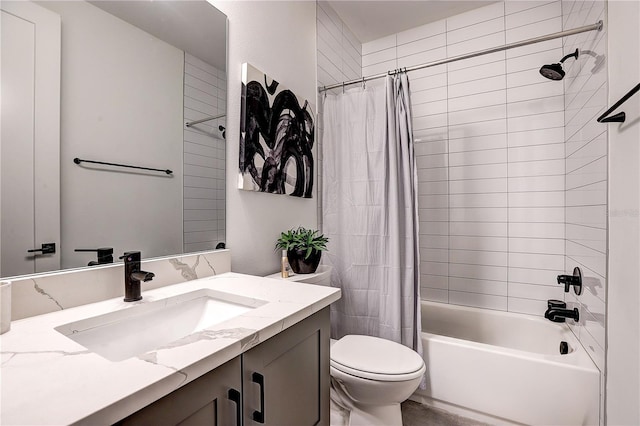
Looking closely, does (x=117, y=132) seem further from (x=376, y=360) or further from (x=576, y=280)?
(x=576, y=280)

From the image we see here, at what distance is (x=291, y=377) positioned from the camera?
32.4 inches

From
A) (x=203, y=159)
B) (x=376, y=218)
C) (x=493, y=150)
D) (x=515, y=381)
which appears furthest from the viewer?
(x=493, y=150)

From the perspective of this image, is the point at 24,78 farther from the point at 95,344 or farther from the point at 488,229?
the point at 488,229

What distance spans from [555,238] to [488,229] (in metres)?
0.41

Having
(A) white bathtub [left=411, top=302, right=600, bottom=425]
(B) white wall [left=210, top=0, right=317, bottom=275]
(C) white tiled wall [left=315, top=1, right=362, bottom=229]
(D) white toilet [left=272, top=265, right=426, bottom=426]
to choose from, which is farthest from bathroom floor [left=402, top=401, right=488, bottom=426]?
(C) white tiled wall [left=315, top=1, right=362, bottom=229]

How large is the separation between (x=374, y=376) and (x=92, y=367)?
1098 mm

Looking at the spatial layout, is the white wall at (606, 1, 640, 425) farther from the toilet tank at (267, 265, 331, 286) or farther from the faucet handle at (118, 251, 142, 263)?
the faucet handle at (118, 251, 142, 263)

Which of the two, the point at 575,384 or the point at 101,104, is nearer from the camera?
the point at 101,104

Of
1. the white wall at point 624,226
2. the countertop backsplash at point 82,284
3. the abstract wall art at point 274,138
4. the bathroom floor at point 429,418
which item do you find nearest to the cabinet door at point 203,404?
the countertop backsplash at point 82,284

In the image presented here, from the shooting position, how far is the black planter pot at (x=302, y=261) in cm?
163

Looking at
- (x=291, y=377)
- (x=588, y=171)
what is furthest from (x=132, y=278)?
(x=588, y=171)

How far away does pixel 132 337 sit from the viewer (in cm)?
83

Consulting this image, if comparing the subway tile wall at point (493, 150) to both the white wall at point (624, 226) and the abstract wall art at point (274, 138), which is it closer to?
the abstract wall art at point (274, 138)

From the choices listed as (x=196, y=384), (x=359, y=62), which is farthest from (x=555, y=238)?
(x=196, y=384)
